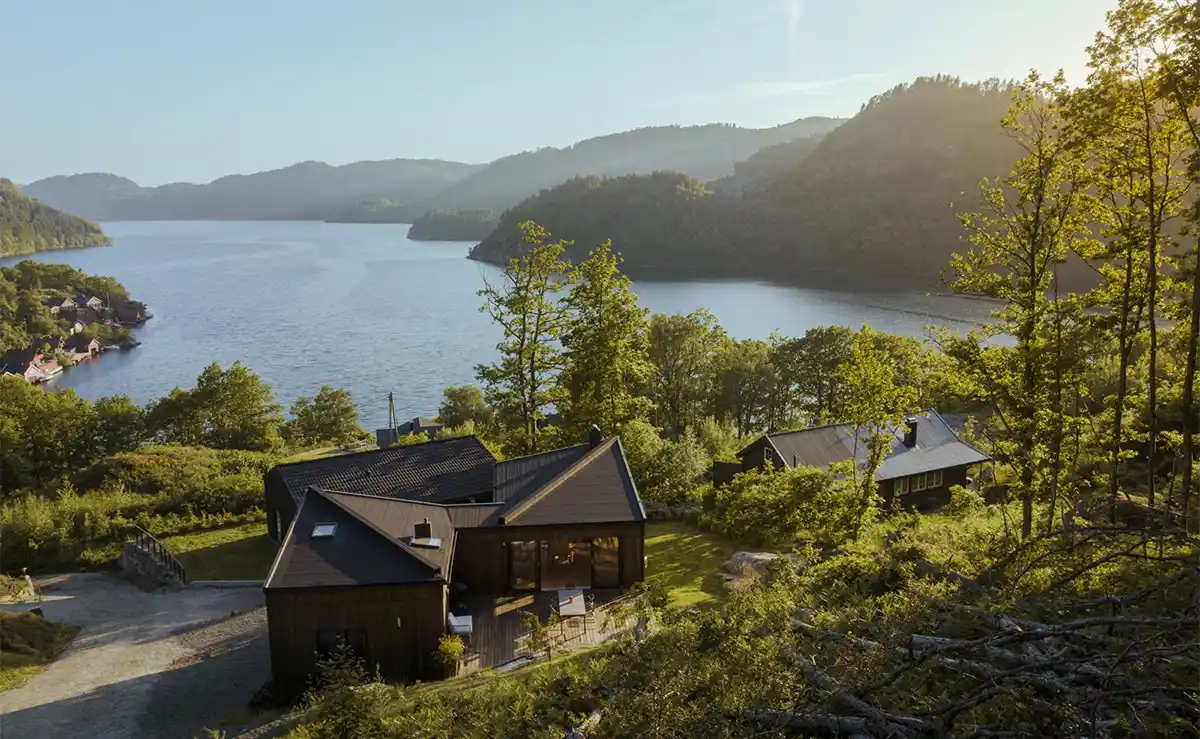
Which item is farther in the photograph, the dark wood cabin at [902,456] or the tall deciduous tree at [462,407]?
the tall deciduous tree at [462,407]

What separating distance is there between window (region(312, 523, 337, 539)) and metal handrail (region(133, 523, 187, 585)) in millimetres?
8644

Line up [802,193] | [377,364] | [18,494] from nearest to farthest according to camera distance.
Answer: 1. [18,494]
2. [377,364]
3. [802,193]

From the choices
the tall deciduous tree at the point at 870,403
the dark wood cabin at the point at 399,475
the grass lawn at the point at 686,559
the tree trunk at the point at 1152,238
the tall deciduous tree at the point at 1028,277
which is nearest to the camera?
the tree trunk at the point at 1152,238

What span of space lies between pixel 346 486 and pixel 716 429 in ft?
72.5

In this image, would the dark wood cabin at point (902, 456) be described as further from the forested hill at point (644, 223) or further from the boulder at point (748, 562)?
the forested hill at point (644, 223)

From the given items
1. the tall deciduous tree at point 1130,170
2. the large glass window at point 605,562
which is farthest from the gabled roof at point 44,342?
the tall deciduous tree at point 1130,170

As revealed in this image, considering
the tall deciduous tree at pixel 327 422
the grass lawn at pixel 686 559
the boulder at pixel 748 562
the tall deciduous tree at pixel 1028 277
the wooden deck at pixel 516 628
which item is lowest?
the tall deciduous tree at pixel 327 422

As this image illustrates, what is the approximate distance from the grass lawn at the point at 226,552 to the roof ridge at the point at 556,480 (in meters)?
9.37

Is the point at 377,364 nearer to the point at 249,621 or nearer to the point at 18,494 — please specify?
the point at 18,494

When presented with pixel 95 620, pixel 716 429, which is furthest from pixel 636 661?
pixel 716 429

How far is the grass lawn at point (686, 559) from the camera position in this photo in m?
18.0

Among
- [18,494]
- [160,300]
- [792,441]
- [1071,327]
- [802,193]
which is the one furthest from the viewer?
[802,193]

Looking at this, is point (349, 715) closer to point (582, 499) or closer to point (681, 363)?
point (582, 499)

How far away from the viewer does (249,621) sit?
18547mm
